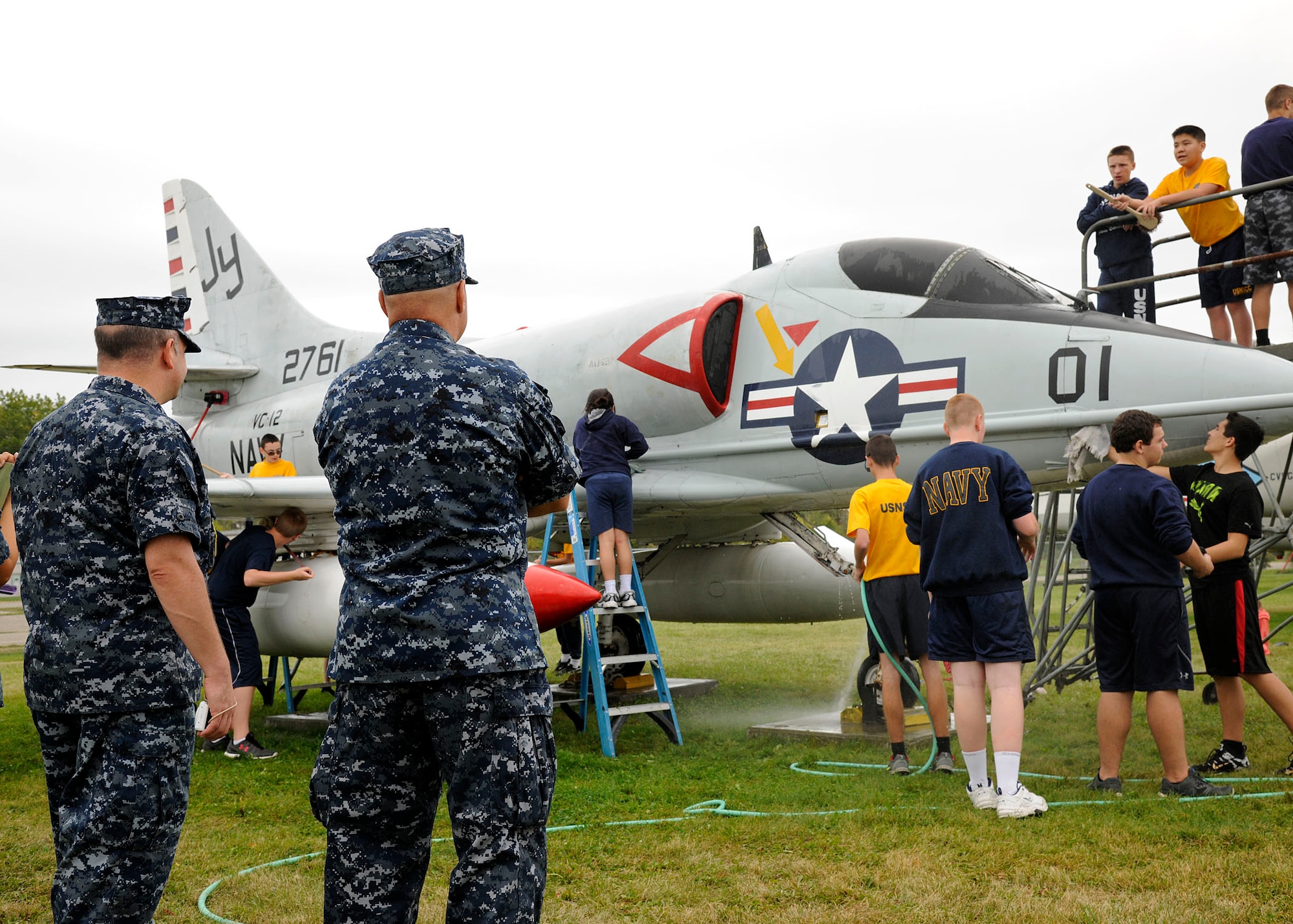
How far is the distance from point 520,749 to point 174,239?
1341cm

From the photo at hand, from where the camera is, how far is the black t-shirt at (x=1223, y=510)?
225 inches

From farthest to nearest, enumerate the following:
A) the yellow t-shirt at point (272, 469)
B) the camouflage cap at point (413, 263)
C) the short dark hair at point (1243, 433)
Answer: the yellow t-shirt at point (272, 469) → the short dark hair at point (1243, 433) → the camouflage cap at point (413, 263)

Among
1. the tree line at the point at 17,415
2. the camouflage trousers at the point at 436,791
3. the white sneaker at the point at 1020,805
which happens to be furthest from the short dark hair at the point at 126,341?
the tree line at the point at 17,415

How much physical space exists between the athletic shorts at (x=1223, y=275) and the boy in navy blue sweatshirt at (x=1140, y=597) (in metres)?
2.49

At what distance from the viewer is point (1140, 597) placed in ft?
16.9

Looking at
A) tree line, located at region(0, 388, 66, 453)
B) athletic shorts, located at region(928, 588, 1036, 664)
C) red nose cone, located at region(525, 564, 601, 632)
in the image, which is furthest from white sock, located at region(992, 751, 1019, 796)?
tree line, located at region(0, 388, 66, 453)

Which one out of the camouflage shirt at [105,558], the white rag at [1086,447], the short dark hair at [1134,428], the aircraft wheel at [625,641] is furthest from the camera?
the aircraft wheel at [625,641]

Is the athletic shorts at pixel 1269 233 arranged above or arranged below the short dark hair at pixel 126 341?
above

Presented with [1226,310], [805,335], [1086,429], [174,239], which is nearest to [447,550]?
[1086,429]

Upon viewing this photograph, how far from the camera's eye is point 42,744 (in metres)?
3.03

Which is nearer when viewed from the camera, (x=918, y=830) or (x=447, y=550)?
(x=447, y=550)

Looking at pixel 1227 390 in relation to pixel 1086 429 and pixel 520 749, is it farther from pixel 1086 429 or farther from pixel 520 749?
pixel 520 749

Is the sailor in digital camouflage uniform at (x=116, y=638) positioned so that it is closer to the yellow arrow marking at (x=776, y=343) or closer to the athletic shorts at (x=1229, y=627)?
the athletic shorts at (x=1229, y=627)

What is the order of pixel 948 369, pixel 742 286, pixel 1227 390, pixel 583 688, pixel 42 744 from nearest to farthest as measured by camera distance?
1. pixel 42 744
2. pixel 1227 390
3. pixel 948 369
4. pixel 583 688
5. pixel 742 286
